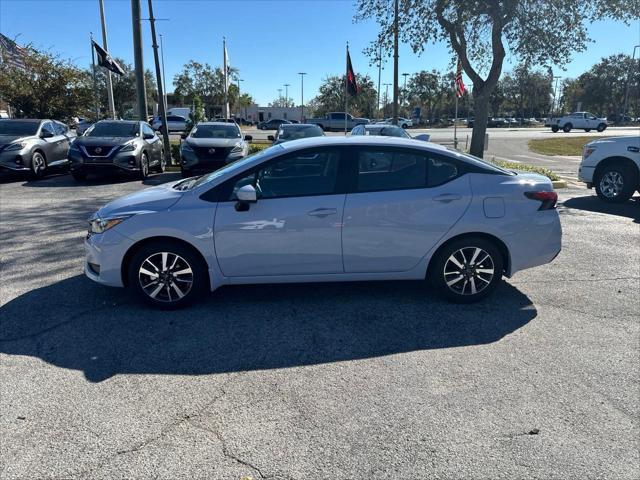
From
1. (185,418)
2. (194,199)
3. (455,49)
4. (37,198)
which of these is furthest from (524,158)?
(185,418)

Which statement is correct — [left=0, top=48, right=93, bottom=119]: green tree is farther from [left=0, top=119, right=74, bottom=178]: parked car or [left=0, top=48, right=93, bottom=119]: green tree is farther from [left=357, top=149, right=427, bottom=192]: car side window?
[left=357, top=149, right=427, bottom=192]: car side window

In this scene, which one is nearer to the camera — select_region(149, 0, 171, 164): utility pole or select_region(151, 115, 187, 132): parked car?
select_region(149, 0, 171, 164): utility pole

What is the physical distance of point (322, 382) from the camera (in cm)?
355

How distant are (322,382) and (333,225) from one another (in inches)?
61.8

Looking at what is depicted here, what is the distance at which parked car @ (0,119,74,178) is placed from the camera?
42.4ft

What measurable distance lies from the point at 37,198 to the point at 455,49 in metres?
11.7

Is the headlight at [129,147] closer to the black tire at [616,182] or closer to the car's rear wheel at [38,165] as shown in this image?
the car's rear wheel at [38,165]

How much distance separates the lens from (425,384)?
11.6 ft

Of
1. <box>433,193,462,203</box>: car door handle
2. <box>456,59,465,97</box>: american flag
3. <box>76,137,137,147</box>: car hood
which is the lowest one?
<box>433,193,462,203</box>: car door handle

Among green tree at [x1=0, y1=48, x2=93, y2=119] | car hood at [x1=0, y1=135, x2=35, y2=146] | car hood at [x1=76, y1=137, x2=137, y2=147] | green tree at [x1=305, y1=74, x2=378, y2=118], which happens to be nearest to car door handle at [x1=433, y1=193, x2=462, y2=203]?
car hood at [x1=76, y1=137, x2=137, y2=147]

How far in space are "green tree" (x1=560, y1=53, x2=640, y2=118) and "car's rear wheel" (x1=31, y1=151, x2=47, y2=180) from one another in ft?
277

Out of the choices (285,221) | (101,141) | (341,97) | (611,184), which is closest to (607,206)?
(611,184)

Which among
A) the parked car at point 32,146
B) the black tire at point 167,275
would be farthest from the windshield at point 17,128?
the black tire at point 167,275

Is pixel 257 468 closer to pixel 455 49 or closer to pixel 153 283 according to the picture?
pixel 153 283
